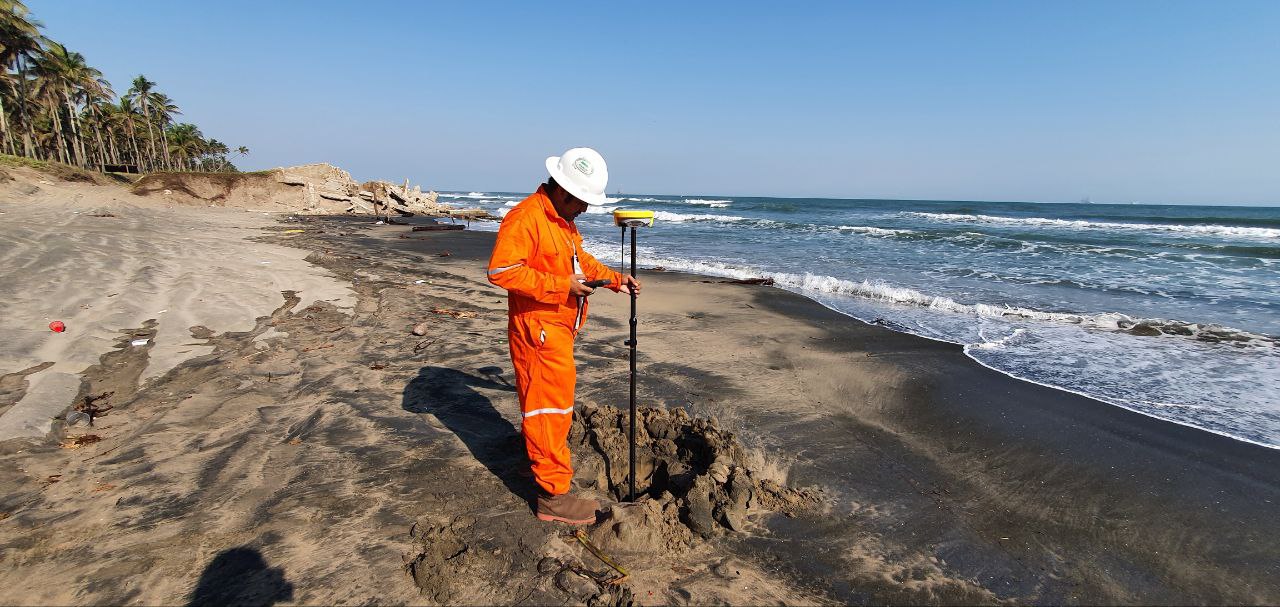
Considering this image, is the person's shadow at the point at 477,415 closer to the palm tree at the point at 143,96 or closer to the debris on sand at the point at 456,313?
the debris on sand at the point at 456,313

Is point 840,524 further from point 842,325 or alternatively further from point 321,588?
point 842,325

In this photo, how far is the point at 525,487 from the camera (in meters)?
3.19

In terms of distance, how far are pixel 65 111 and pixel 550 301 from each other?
61.6 metres

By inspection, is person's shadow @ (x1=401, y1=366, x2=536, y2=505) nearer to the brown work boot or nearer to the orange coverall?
the brown work boot

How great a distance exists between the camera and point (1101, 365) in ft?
20.5

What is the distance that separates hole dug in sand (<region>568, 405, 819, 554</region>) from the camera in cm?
275

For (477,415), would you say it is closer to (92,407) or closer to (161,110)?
(92,407)

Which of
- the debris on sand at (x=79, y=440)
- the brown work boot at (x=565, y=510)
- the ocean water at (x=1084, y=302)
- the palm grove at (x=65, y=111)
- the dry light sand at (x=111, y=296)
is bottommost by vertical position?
the ocean water at (x=1084, y=302)

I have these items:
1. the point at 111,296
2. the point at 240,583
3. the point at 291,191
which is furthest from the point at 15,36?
the point at 240,583

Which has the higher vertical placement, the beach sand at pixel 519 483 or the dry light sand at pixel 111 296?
the dry light sand at pixel 111 296

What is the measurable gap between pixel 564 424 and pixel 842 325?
6.29m

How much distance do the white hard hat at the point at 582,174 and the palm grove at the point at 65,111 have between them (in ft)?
144

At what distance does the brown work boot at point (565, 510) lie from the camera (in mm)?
2832

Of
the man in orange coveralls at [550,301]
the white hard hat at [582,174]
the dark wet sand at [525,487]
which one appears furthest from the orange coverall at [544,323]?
the dark wet sand at [525,487]
